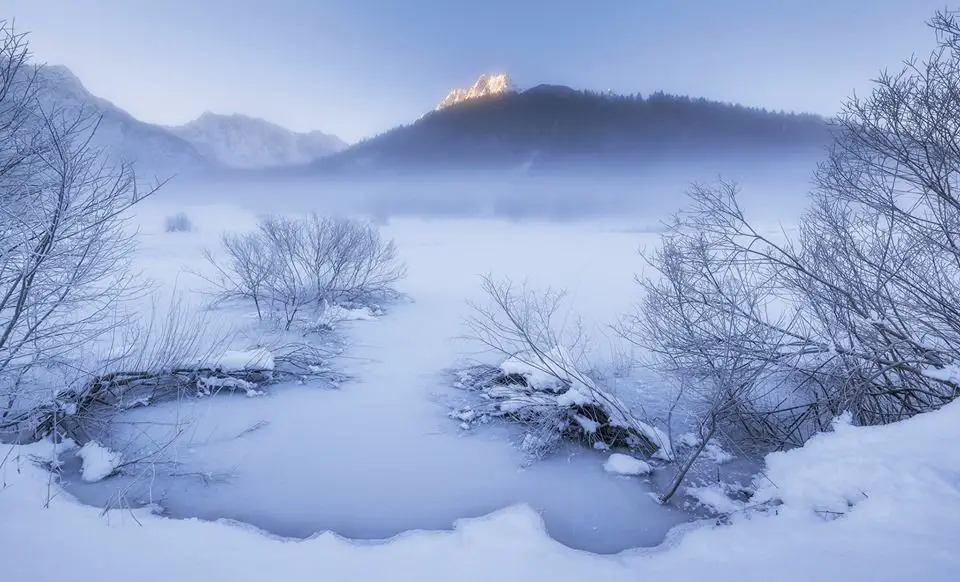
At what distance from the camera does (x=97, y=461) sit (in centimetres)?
537

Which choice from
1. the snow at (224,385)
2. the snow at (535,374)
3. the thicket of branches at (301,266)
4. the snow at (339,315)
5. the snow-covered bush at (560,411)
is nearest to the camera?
the snow-covered bush at (560,411)

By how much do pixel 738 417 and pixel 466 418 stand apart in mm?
3750

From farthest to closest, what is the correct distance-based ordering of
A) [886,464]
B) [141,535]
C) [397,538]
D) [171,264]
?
[171,264] → [397,538] → [141,535] → [886,464]

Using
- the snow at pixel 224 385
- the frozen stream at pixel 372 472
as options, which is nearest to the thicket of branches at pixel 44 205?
the frozen stream at pixel 372 472

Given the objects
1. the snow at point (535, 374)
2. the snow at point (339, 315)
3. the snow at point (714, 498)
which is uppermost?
the snow at point (535, 374)

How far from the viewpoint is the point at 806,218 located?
22.9 ft

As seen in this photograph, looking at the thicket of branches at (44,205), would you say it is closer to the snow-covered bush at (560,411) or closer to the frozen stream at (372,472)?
the frozen stream at (372,472)

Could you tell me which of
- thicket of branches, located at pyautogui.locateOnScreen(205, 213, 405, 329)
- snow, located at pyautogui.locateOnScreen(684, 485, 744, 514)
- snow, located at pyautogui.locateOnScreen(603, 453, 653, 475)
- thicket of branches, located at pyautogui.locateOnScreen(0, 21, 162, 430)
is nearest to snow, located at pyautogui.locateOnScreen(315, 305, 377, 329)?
thicket of branches, located at pyautogui.locateOnScreen(205, 213, 405, 329)

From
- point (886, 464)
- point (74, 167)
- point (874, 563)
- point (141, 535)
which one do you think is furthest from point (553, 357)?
point (74, 167)

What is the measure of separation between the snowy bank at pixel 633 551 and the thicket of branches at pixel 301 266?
8035 mm

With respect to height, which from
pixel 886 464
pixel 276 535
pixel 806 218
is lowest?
pixel 276 535

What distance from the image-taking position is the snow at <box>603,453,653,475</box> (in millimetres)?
5664

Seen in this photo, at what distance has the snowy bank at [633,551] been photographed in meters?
2.97

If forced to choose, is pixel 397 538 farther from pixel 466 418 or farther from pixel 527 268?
pixel 527 268
